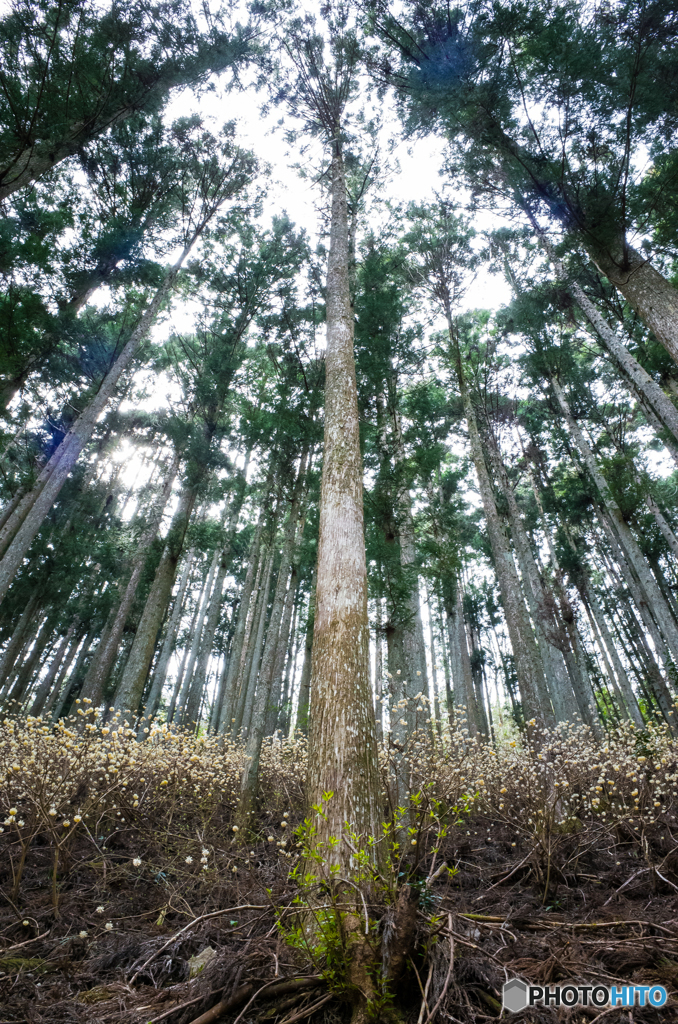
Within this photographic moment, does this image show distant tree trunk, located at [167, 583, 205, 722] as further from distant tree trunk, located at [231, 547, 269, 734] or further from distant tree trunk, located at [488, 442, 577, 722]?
distant tree trunk, located at [488, 442, 577, 722]

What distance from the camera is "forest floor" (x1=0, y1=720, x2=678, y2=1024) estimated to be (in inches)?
71.6

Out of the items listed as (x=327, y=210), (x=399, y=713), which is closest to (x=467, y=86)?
(x=327, y=210)

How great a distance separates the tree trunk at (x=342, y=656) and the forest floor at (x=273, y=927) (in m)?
0.32

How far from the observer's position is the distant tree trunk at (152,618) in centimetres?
778

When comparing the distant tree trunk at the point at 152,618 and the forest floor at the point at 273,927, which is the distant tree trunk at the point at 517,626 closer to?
the forest floor at the point at 273,927

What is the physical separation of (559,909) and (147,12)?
15132mm

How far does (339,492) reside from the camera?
12.7ft

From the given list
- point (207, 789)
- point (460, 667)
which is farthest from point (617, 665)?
point (207, 789)

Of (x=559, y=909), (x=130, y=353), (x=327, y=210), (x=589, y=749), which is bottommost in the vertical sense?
(x=559, y=909)

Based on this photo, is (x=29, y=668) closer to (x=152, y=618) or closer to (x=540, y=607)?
(x=152, y=618)

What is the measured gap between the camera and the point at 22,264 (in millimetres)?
8656

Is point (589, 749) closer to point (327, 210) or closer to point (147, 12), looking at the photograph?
point (327, 210)

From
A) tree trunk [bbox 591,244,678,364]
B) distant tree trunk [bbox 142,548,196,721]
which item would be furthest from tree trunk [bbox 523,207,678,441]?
distant tree trunk [bbox 142,548,196,721]

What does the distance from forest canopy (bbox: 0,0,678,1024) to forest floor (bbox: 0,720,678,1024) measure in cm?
3
